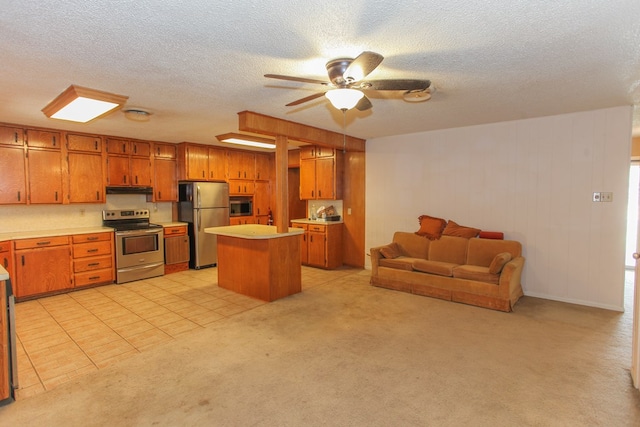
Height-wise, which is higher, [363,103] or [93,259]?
[363,103]

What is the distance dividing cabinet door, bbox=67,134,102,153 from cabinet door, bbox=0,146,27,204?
61 centimetres

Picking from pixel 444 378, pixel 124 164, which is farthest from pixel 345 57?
pixel 124 164

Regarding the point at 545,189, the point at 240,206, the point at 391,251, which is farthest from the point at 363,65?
the point at 240,206

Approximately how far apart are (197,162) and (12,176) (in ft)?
8.81

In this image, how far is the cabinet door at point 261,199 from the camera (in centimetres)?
753

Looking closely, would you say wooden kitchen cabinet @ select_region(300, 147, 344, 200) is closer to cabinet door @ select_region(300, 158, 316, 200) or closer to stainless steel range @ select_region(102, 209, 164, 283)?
cabinet door @ select_region(300, 158, 316, 200)

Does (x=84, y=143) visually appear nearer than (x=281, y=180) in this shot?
No

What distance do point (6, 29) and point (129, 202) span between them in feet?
14.7

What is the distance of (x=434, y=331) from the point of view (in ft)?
11.2

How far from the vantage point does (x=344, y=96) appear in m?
2.53

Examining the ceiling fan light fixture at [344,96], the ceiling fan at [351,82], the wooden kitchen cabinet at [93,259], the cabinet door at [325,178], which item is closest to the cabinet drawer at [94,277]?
the wooden kitchen cabinet at [93,259]

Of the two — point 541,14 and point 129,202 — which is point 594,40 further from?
point 129,202

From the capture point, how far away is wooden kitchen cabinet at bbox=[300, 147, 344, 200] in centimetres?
636

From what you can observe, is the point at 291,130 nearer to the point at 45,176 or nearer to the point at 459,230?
the point at 459,230
